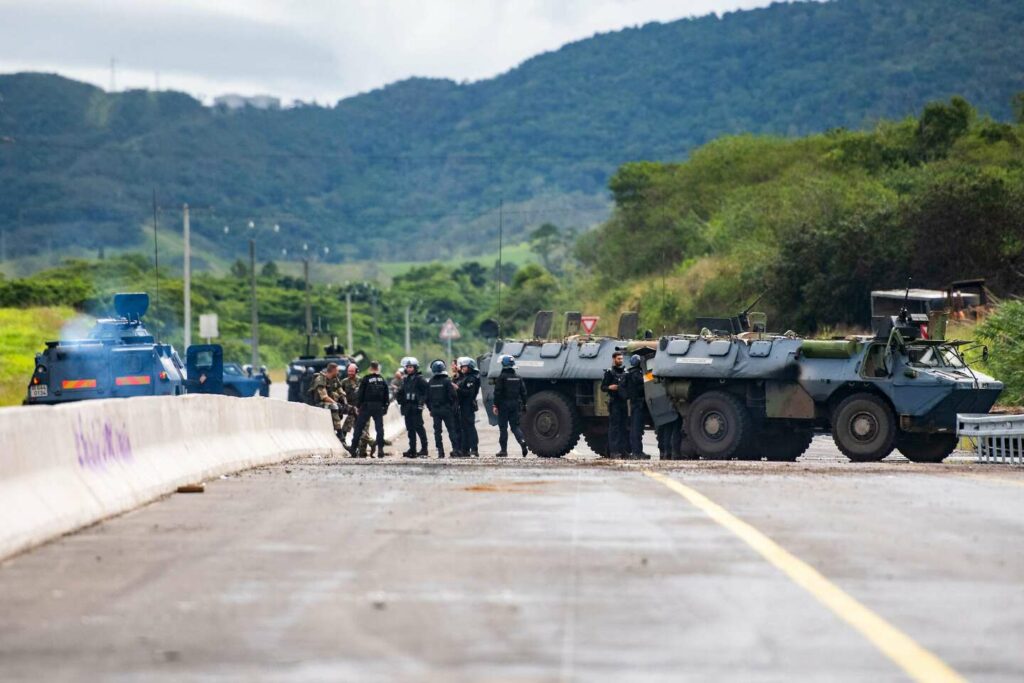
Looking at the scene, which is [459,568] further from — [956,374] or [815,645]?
[956,374]

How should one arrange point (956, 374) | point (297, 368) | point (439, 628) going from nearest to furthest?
1. point (439, 628)
2. point (956, 374)
3. point (297, 368)

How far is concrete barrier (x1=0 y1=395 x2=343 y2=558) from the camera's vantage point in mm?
12953

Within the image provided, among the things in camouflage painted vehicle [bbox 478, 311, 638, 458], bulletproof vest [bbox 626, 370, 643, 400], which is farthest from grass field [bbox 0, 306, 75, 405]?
bulletproof vest [bbox 626, 370, 643, 400]

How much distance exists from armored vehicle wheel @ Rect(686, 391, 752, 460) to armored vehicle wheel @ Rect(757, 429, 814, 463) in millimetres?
1051

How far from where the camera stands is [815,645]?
8.50 meters

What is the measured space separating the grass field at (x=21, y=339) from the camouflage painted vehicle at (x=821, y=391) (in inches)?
1225

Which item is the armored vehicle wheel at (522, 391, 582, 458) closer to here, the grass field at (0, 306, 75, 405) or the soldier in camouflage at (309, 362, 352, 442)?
the soldier in camouflage at (309, 362, 352, 442)

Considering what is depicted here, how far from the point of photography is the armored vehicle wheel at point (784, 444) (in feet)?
103

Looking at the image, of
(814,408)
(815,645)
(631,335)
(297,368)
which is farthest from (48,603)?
(297,368)

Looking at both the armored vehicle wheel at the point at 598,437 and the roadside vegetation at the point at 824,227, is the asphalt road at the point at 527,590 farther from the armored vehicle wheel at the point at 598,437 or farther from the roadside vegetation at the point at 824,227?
A: the roadside vegetation at the point at 824,227

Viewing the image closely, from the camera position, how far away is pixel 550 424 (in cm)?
3391

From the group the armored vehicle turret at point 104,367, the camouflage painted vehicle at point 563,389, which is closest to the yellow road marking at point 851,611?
the camouflage painted vehicle at point 563,389

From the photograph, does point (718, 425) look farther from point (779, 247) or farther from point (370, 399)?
point (779, 247)

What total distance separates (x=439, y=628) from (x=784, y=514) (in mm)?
6171
